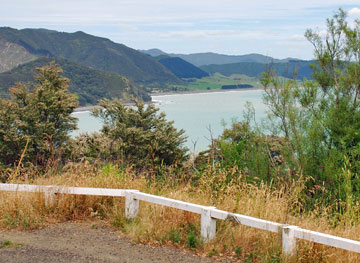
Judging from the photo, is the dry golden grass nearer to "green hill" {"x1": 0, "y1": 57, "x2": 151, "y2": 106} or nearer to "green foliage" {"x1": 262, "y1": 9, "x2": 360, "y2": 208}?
"green foliage" {"x1": 262, "y1": 9, "x2": 360, "y2": 208}

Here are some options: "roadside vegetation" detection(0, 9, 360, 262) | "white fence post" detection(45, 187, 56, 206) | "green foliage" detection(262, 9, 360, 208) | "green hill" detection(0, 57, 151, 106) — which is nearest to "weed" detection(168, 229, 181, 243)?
"roadside vegetation" detection(0, 9, 360, 262)

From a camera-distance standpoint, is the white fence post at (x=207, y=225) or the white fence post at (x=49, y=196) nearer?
the white fence post at (x=207, y=225)

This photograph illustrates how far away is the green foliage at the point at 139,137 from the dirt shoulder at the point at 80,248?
18794mm

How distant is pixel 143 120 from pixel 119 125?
1.79m

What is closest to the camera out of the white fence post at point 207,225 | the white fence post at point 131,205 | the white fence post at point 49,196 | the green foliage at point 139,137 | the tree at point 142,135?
the white fence post at point 207,225

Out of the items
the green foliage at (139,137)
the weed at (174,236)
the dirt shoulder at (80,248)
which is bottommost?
the green foliage at (139,137)

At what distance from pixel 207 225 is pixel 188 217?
502mm

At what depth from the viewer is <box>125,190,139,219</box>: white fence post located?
5.11m

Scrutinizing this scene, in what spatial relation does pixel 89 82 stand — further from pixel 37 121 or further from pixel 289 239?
pixel 289 239

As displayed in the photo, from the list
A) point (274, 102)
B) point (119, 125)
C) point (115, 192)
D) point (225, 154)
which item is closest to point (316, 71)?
point (274, 102)

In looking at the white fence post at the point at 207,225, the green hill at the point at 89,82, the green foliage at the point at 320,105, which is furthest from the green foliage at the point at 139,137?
the green hill at the point at 89,82

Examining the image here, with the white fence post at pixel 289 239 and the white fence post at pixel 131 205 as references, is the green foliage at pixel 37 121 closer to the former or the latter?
the white fence post at pixel 131 205

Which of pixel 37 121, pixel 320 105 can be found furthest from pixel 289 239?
pixel 37 121

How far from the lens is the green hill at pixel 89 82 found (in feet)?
459
